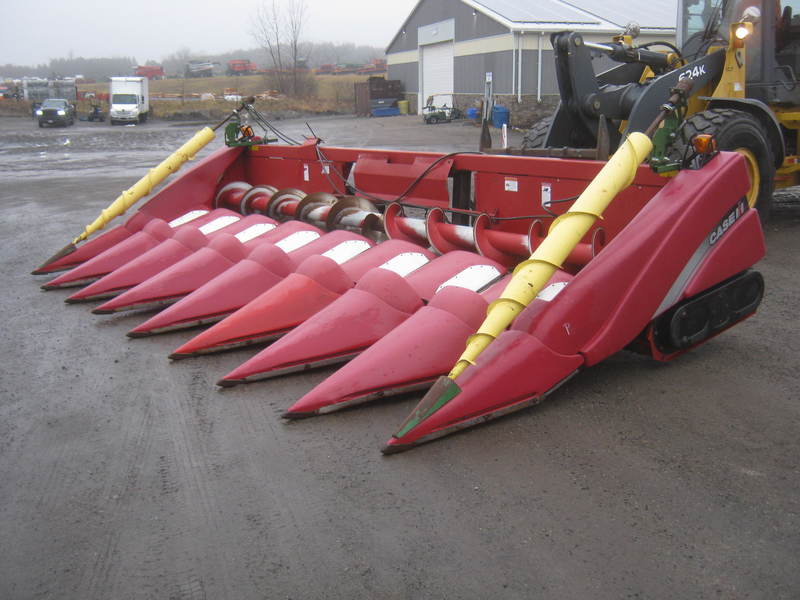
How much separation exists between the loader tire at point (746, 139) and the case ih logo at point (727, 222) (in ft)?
8.48

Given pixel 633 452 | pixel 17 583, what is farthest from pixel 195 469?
pixel 633 452

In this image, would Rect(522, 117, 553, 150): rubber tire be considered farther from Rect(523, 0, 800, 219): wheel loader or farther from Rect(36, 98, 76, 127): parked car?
Rect(36, 98, 76, 127): parked car

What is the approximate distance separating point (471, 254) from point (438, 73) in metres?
34.4

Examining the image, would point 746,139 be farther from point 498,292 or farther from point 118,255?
point 118,255

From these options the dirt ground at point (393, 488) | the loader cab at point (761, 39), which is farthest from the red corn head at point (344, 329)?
the loader cab at point (761, 39)

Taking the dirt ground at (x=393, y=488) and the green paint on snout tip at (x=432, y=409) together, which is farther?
the green paint on snout tip at (x=432, y=409)

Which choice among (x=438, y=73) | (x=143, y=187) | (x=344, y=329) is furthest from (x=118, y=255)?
(x=438, y=73)

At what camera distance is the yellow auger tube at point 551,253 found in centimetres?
306

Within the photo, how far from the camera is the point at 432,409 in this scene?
311cm

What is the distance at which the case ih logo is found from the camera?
151 inches

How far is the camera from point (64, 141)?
Result: 1144 inches

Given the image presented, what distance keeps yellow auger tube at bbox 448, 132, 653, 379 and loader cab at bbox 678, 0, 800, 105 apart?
484 centimetres

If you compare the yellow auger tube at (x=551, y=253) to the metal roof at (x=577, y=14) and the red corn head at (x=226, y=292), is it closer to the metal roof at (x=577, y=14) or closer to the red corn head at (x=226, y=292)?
the red corn head at (x=226, y=292)

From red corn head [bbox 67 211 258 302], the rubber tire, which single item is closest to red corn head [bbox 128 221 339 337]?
red corn head [bbox 67 211 258 302]
